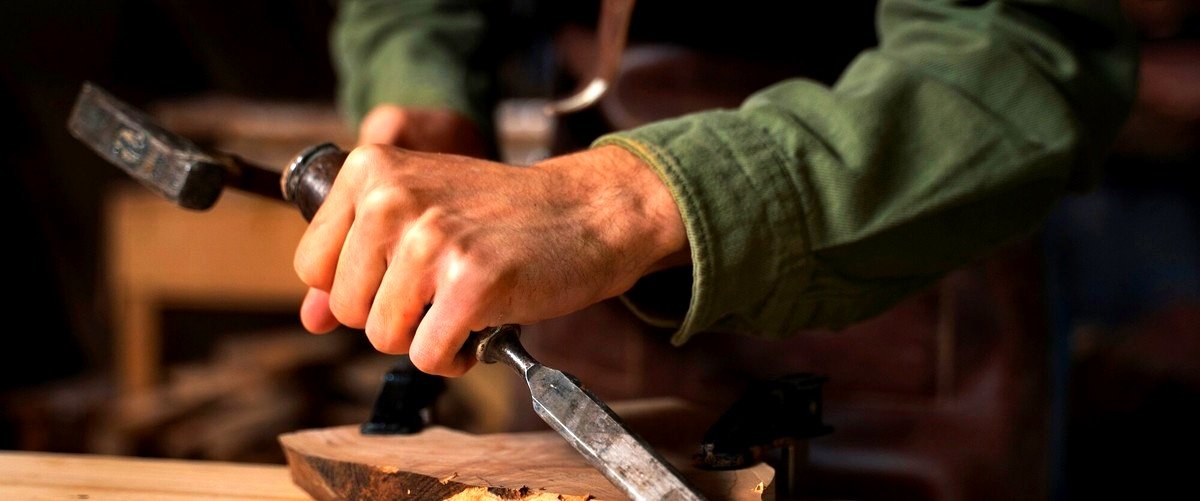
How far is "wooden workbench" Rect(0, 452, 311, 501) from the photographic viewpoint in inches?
32.8

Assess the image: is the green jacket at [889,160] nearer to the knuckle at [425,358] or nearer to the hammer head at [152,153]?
the knuckle at [425,358]

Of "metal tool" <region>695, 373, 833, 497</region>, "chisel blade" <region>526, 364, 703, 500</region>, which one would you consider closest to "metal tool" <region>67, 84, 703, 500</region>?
"chisel blade" <region>526, 364, 703, 500</region>

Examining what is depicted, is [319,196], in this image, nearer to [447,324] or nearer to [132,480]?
[447,324]

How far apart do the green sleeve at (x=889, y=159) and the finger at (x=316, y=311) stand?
235 millimetres

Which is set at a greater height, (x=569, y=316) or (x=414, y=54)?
(x=414, y=54)

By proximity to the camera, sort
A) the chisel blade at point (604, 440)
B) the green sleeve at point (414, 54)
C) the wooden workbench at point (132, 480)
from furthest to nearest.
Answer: the green sleeve at point (414, 54) < the wooden workbench at point (132, 480) < the chisel blade at point (604, 440)

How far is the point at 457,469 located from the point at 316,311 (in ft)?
0.63

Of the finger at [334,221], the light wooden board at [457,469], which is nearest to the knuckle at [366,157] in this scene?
the finger at [334,221]

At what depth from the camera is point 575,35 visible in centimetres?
135

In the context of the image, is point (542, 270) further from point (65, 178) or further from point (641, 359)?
point (65, 178)

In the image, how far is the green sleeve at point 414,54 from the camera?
1.28m

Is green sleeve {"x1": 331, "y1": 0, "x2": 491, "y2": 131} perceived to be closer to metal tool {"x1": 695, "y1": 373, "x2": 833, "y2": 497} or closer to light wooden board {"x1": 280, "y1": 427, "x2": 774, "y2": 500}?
light wooden board {"x1": 280, "y1": 427, "x2": 774, "y2": 500}

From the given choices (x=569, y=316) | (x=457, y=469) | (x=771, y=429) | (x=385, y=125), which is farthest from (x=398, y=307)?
(x=569, y=316)

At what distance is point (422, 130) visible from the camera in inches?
47.7
